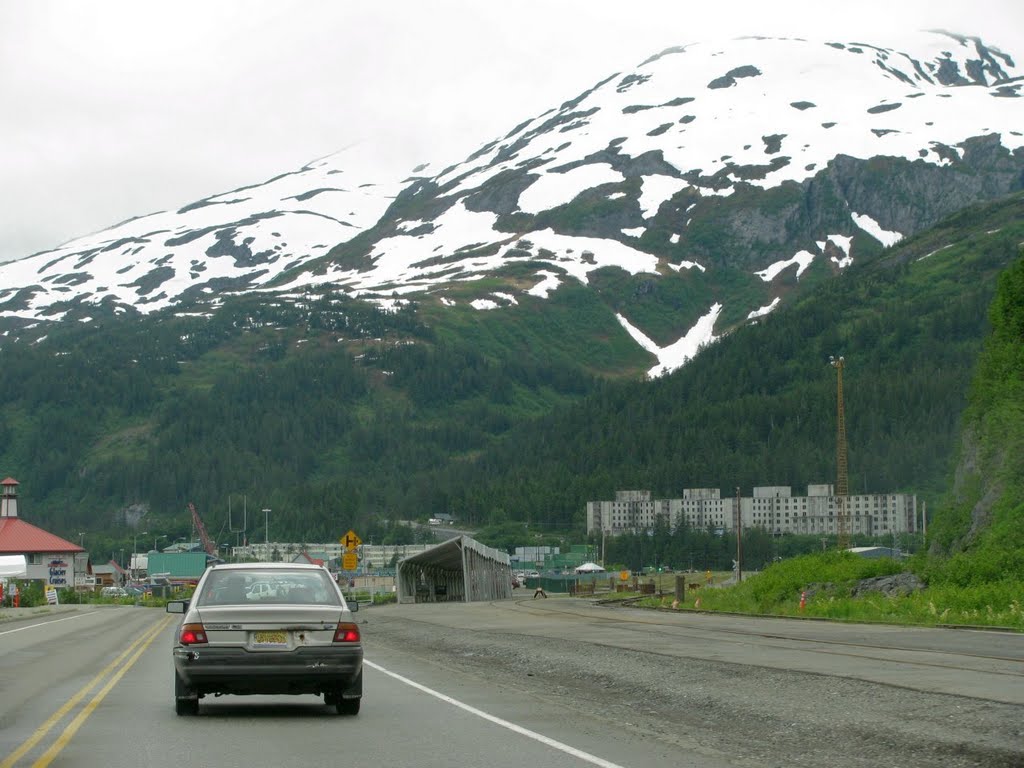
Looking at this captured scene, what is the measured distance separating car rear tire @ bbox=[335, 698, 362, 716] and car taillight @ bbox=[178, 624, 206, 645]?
188cm

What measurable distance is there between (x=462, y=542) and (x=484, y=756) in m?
61.9

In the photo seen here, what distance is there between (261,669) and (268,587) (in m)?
1.32

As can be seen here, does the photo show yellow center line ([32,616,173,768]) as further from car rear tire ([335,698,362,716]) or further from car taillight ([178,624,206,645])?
car rear tire ([335,698,362,716])

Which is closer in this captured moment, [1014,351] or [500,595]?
[1014,351]

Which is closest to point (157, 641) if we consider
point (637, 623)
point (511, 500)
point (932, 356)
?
point (637, 623)

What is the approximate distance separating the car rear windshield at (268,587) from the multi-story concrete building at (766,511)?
132m

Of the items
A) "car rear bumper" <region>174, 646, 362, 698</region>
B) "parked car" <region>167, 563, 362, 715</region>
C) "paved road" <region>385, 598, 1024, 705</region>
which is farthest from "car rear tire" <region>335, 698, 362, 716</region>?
"paved road" <region>385, 598, 1024, 705</region>

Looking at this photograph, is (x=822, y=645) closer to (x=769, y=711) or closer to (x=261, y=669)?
(x=769, y=711)

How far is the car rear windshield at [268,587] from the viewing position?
649 inches

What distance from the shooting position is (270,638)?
1581 centimetres

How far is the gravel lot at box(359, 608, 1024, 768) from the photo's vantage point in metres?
13.1

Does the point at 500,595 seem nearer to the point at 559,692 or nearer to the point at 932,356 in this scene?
the point at 559,692

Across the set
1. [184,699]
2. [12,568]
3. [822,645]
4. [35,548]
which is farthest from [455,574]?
[184,699]

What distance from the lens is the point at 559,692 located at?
795 inches
